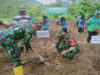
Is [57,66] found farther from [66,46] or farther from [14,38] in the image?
[14,38]

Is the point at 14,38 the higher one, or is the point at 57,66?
the point at 14,38

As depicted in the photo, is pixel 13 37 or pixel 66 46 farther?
pixel 66 46

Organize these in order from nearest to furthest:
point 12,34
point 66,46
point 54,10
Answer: point 12,34 < point 66,46 < point 54,10

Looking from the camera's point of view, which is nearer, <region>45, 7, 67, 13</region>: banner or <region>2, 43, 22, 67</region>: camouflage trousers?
<region>2, 43, 22, 67</region>: camouflage trousers

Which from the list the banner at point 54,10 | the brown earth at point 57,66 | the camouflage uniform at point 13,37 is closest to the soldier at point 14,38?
the camouflage uniform at point 13,37

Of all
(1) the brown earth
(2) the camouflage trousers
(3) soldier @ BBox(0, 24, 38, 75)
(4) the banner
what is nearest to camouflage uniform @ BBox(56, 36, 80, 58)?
(1) the brown earth

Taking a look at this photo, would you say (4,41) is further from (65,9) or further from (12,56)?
(65,9)

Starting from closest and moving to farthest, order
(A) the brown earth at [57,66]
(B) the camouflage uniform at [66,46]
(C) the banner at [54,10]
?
(A) the brown earth at [57,66]
(B) the camouflage uniform at [66,46]
(C) the banner at [54,10]

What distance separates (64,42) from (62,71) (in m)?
0.76

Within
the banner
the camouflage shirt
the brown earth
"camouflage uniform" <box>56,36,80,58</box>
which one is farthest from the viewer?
the banner

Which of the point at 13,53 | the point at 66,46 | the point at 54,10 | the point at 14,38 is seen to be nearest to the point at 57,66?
the point at 66,46

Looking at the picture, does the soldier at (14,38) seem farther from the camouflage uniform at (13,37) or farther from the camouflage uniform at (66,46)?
the camouflage uniform at (66,46)

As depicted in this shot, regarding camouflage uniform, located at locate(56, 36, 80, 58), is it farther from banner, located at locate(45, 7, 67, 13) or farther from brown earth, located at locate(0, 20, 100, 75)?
banner, located at locate(45, 7, 67, 13)

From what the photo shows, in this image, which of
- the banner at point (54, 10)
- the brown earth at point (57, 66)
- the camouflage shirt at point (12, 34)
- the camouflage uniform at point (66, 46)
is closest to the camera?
the camouflage shirt at point (12, 34)
